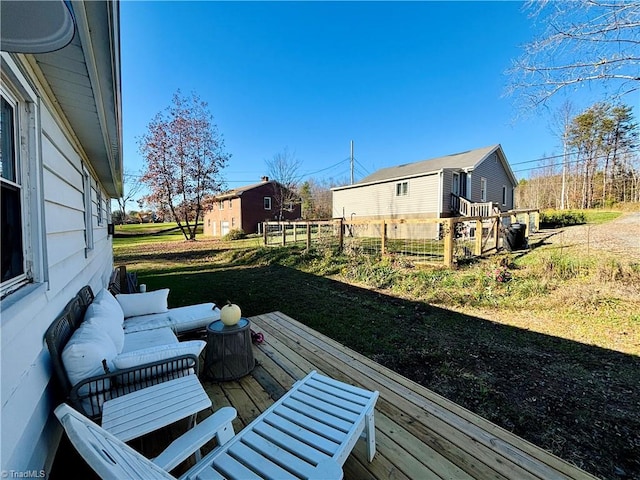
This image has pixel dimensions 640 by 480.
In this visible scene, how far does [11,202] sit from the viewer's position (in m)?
1.44

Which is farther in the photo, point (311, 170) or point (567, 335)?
point (311, 170)

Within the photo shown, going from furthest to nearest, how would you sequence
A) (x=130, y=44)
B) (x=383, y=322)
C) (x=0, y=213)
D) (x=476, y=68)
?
(x=476, y=68), (x=383, y=322), (x=130, y=44), (x=0, y=213)

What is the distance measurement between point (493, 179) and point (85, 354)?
20348 millimetres

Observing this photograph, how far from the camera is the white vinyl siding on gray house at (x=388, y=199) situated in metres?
15.4

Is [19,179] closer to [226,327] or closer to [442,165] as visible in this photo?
[226,327]

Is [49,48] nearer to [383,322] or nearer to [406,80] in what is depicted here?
[383,322]

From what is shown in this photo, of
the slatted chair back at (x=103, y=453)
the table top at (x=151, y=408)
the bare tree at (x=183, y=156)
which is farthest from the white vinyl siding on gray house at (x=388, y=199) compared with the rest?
the slatted chair back at (x=103, y=453)

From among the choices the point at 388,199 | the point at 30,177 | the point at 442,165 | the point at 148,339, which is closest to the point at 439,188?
the point at 442,165

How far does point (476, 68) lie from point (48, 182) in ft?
49.5

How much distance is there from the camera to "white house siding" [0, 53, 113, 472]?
111 centimetres

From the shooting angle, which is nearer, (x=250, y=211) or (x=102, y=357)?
(x=102, y=357)

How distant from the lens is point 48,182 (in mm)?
2008

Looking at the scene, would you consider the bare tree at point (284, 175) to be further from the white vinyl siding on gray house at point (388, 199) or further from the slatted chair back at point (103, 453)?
the slatted chair back at point (103, 453)

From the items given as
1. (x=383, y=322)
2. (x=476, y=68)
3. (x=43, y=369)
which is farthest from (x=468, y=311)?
(x=476, y=68)
